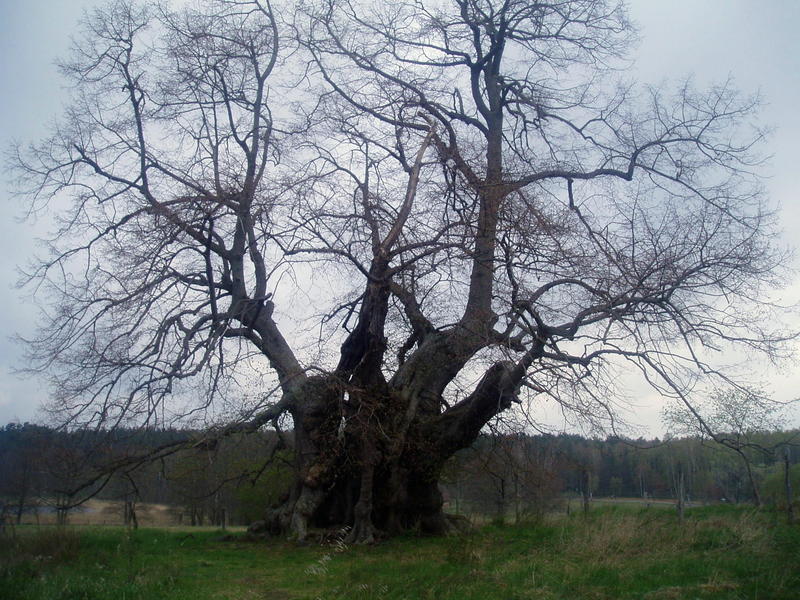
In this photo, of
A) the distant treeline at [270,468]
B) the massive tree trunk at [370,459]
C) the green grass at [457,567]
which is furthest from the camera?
the massive tree trunk at [370,459]

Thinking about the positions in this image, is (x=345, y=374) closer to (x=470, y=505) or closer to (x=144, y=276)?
(x=144, y=276)

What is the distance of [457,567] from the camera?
→ 9.65m

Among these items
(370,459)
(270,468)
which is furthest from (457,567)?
(270,468)

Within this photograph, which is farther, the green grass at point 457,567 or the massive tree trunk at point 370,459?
the massive tree trunk at point 370,459

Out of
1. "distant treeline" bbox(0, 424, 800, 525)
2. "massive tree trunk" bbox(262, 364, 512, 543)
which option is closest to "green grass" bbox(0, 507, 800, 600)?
"distant treeline" bbox(0, 424, 800, 525)

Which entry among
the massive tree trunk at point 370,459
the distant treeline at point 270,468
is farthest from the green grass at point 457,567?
the massive tree trunk at point 370,459

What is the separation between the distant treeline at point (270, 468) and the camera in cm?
1327

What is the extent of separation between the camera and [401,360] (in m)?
17.6

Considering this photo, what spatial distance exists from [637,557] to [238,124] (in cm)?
1293

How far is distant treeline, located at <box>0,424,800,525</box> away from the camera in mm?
13266

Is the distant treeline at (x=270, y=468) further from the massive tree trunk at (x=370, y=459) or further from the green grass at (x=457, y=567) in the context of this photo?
the green grass at (x=457, y=567)

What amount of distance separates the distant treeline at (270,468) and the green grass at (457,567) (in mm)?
1287

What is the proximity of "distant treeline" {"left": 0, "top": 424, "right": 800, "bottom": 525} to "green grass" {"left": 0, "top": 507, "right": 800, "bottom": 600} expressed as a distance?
1.29 m

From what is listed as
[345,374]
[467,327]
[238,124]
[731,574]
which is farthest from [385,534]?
[238,124]
